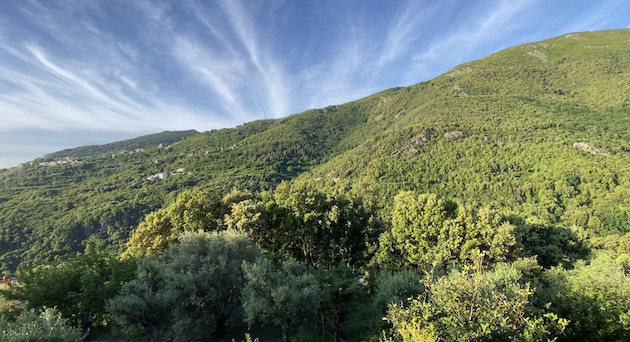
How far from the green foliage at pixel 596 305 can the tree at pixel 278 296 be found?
13.2 m

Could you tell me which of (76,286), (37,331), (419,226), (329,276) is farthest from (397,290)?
(76,286)

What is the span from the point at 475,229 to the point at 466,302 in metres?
20.0

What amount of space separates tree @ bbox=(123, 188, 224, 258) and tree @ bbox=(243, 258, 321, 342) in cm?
1412

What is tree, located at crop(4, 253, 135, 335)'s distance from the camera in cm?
2020

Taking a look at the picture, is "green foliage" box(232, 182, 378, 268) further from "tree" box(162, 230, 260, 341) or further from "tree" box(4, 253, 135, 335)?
"tree" box(4, 253, 135, 335)

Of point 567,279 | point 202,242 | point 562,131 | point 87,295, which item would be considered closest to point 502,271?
point 567,279

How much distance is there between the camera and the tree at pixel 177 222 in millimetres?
31359

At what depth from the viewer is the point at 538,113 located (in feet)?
536

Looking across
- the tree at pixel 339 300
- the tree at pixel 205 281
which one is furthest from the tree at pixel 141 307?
the tree at pixel 339 300

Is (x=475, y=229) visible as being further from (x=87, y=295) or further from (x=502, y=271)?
(x=87, y=295)

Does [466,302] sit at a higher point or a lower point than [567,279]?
higher

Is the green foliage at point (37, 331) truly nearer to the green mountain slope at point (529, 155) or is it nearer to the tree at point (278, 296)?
the tree at point (278, 296)

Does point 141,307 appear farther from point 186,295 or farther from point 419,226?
point 419,226

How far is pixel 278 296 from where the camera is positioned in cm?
1762
